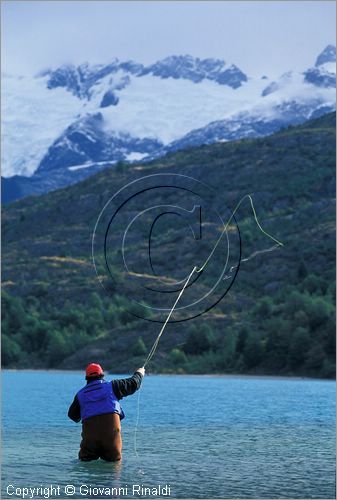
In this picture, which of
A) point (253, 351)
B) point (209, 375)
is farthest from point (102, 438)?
point (209, 375)

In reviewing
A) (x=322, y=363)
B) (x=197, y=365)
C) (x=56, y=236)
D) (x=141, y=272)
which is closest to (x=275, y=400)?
(x=322, y=363)

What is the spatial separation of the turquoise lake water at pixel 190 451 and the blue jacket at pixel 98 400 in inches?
48.5

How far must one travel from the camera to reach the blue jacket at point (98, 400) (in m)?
25.1

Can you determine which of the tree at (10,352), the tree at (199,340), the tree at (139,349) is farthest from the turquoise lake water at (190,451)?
the tree at (10,352)

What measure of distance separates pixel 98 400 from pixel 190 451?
20.7 feet

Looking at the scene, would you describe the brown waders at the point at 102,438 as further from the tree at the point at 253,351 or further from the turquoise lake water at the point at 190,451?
the tree at the point at 253,351

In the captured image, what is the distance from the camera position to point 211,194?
195 metres

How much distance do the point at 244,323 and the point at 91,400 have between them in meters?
Answer: 88.8

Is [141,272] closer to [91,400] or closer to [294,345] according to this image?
[294,345]

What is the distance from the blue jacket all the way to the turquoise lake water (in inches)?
48.5

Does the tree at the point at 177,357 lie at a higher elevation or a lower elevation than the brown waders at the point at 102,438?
lower

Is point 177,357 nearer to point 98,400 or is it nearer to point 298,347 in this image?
point 298,347

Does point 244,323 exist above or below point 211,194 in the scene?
below

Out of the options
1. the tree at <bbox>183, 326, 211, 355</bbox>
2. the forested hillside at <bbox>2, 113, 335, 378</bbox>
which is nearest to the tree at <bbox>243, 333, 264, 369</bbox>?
the forested hillside at <bbox>2, 113, 335, 378</bbox>
